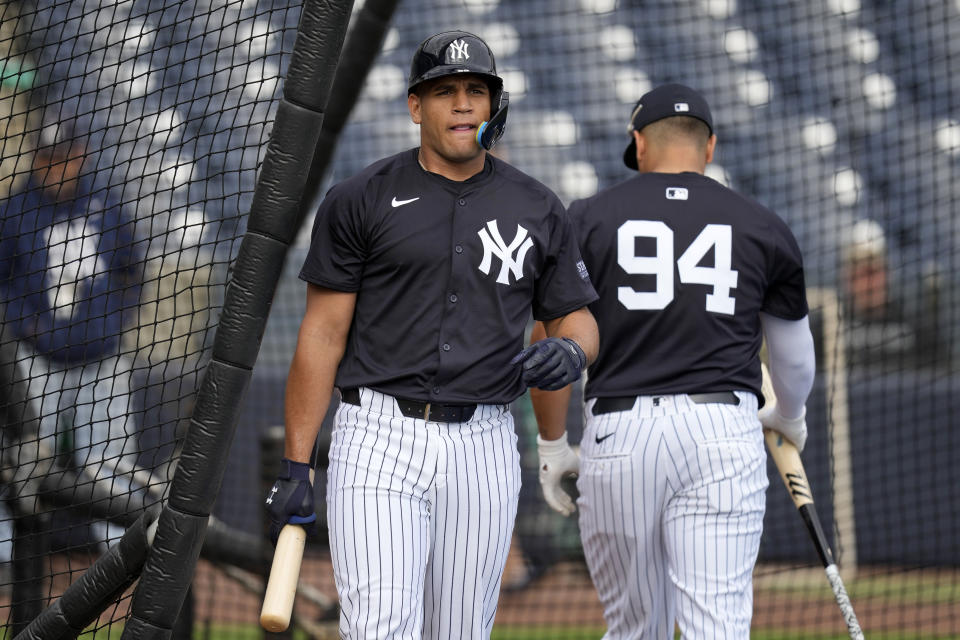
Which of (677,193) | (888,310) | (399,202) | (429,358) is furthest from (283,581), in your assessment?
(888,310)

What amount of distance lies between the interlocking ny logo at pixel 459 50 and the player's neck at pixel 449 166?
22 cm

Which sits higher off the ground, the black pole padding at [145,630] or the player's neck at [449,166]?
the player's neck at [449,166]

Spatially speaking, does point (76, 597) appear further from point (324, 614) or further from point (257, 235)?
point (324, 614)

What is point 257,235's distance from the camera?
2.22m

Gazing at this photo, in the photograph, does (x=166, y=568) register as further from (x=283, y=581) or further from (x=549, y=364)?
(x=549, y=364)

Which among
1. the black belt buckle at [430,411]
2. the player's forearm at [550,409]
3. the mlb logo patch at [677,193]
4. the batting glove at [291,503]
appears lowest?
the batting glove at [291,503]

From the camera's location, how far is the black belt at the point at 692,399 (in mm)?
3000

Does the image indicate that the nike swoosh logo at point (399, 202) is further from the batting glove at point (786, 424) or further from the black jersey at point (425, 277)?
the batting glove at point (786, 424)

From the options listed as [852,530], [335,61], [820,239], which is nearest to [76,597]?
→ [335,61]

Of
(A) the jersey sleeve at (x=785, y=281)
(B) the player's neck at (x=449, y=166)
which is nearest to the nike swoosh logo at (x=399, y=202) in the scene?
(B) the player's neck at (x=449, y=166)

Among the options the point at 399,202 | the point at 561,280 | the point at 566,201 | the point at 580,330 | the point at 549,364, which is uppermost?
the point at 566,201

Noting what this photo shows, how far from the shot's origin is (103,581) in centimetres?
228

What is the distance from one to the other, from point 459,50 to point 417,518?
0.97 m

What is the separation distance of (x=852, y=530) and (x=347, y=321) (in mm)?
5313
